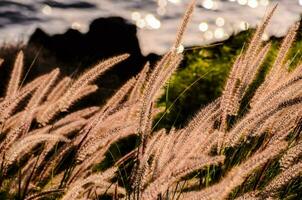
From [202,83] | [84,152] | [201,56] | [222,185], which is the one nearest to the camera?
[222,185]

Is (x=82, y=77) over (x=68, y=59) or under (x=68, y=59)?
over

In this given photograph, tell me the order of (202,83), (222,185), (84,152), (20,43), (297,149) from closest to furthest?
(222,185)
(297,149)
(84,152)
(202,83)
(20,43)

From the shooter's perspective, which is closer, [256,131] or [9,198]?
[256,131]

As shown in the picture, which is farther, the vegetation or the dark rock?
the dark rock

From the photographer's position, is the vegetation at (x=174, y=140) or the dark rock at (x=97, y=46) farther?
the dark rock at (x=97, y=46)

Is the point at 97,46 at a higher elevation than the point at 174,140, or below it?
below

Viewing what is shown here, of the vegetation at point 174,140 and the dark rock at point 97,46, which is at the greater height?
the vegetation at point 174,140

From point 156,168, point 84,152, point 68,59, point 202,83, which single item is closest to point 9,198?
point 84,152

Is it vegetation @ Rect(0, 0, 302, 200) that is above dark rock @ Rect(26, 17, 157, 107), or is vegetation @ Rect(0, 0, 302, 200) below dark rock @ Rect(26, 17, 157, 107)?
above

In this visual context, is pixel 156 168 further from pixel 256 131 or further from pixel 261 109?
pixel 256 131

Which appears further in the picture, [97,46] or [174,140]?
[97,46]

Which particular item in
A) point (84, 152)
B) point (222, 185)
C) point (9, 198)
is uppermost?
point (222, 185)

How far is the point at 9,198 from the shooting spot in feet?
9.53

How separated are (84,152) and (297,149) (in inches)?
38.0
